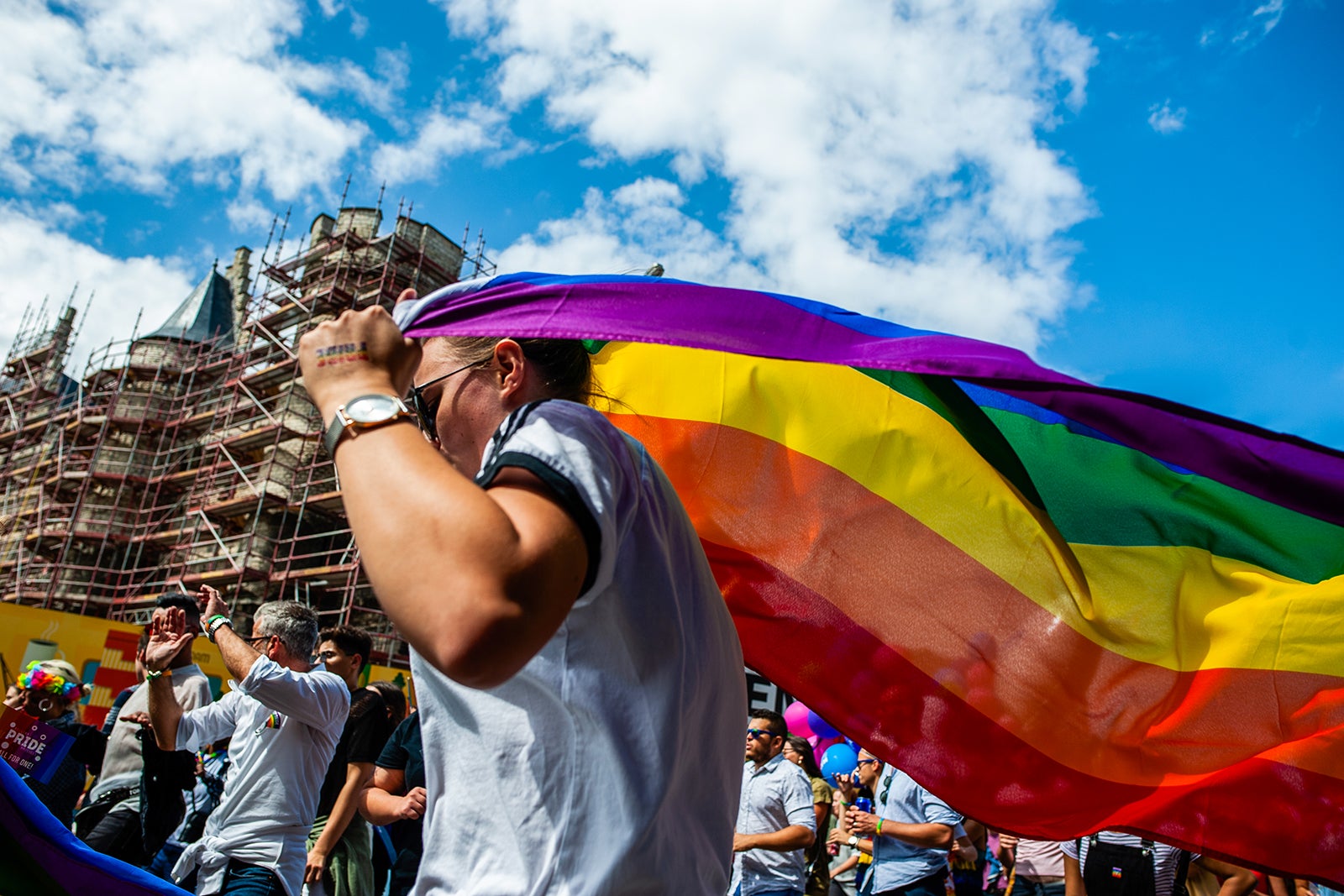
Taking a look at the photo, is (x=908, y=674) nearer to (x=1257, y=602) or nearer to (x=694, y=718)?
(x=1257, y=602)

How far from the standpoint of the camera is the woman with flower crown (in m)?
5.49

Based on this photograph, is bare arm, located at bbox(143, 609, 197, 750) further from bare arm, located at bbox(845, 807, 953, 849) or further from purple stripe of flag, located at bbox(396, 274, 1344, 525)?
bare arm, located at bbox(845, 807, 953, 849)

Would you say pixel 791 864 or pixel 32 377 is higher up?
pixel 32 377

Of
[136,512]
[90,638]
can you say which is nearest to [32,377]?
[136,512]

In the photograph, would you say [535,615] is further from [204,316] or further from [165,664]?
[204,316]

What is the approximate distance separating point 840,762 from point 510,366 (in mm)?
7389

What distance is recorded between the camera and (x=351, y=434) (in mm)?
1058

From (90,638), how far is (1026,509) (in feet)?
42.9

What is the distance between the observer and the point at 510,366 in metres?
1.53

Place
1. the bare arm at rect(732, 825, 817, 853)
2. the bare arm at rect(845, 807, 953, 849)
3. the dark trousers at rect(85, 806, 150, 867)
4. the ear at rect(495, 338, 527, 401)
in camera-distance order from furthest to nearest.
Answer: the bare arm at rect(732, 825, 817, 853) → the bare arm at rect(845, 807, 953, 849) → the dark trousers at rect(85, 806, 150, 867) → the ear at rect(495, 338, 527, 401)

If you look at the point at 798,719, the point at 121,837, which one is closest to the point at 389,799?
the point at 121,837

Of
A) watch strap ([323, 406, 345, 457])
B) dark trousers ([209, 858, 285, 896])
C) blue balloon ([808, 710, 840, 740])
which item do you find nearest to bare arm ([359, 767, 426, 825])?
dark trousers ([209, 858, 285, 896])

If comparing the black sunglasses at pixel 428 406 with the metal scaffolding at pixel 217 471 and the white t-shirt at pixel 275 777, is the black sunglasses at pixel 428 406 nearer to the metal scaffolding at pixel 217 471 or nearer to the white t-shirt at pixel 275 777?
the white t-shirt at pixel 275 777

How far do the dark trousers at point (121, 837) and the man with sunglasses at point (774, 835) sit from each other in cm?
302
